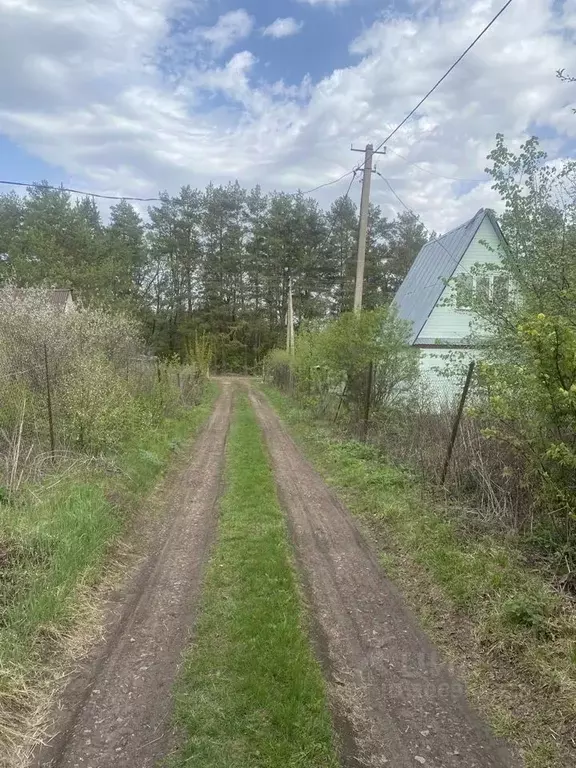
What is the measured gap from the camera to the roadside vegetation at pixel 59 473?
327 cm

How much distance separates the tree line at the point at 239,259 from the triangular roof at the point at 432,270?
53.7 feet

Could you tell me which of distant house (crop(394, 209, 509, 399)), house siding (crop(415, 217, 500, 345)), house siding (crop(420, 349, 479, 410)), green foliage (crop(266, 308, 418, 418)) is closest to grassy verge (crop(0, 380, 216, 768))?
house siding (crop(420, 349, 479, 410))

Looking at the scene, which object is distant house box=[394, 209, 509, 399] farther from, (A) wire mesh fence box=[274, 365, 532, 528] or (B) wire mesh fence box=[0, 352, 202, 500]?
(B) wire mesh fence box=[0, 352, 202, 500]

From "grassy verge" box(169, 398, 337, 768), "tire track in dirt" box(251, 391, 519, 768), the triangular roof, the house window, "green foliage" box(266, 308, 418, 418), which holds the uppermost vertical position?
the triangular roof

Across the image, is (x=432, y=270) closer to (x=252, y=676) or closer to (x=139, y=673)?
(x=252, y=676)

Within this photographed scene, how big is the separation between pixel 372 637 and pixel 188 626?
4.60 feet

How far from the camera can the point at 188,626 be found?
147 inches

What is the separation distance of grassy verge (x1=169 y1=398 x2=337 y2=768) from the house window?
180 inches

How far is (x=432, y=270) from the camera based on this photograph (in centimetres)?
1958

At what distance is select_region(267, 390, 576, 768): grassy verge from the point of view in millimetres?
2824

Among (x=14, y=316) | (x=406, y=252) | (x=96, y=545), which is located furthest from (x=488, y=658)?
(x=406, y=252)

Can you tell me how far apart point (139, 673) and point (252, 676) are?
2.47 ft

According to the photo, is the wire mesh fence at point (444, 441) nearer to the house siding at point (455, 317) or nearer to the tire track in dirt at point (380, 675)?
the tire track in dirt at point (380, 675)

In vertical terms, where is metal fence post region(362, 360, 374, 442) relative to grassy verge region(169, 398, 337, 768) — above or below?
above
